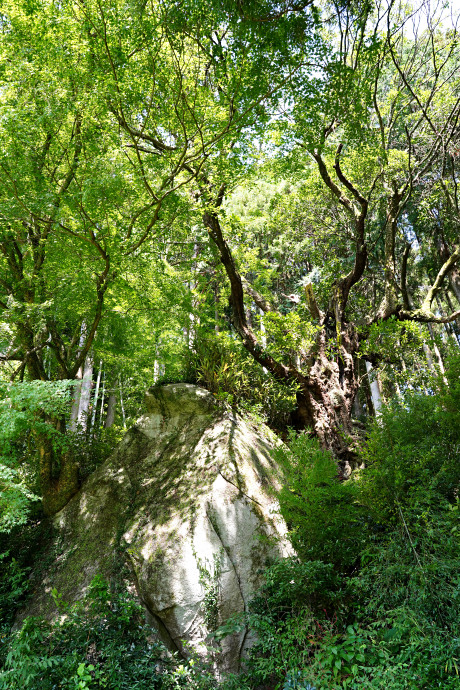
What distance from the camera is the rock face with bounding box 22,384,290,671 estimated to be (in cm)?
450

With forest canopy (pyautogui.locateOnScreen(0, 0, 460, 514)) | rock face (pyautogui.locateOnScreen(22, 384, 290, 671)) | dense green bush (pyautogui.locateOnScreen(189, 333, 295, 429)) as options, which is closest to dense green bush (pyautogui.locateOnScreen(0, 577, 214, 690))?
rock face (pyautogui.locateOnScreen(22, 384, 290, 671))

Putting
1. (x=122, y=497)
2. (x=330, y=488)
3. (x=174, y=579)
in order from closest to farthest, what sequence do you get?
(x=330, y=488) → (x=174, y=579) → (x=122, y=497)

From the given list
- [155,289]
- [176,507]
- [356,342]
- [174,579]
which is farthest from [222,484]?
[356,342]

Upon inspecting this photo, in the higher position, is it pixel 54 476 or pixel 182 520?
pixel 54 476

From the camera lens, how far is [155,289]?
7.40 m

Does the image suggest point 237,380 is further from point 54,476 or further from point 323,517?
point 323,517

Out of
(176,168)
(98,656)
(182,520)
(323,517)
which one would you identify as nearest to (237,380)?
(182,520)

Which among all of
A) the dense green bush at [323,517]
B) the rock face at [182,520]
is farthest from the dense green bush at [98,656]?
the dense green bush at [323,517]

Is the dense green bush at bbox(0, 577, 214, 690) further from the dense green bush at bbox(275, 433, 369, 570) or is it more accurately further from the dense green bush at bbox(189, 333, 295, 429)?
the dense green bush at bbox(189, 333, 295, 429)

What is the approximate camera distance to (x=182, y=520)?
5109 millimetres

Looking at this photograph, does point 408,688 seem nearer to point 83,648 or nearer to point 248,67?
point 83,648

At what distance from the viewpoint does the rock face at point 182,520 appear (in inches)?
177

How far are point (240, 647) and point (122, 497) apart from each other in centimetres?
266

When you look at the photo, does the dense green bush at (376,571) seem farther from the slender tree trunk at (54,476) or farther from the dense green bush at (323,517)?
the slender tree trunk at (54,476)
